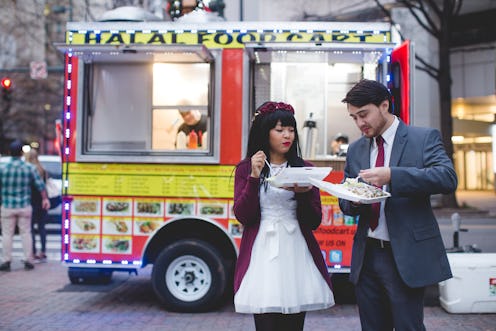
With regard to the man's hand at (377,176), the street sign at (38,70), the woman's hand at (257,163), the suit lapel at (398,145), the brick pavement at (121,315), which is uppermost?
the street sign at (38,70)

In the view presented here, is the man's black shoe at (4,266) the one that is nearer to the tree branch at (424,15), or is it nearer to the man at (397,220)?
the man at (397,220)

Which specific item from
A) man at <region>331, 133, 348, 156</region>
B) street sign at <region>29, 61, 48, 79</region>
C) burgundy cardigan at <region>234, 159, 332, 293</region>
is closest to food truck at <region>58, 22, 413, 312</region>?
man at <region>331, 133, 348, 156</region>

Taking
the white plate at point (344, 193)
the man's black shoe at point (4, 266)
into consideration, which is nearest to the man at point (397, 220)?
the white plate at point (344, 193)

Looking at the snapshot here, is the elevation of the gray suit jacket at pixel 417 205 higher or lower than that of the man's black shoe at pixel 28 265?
higher

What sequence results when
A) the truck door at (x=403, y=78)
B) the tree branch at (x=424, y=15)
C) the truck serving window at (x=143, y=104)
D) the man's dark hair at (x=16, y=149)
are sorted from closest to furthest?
the truck door at (x=403, y=78) → the truck serving window at (x=143, y=104) → the man's dark hair at (x=16, y=149) → the tree branch at (x=424, y=15)

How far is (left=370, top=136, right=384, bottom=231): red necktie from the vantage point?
11.4 feet

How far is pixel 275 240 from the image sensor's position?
3568mm

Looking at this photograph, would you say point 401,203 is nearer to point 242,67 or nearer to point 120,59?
point 242,67

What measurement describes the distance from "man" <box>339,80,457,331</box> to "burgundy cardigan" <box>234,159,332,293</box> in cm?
23

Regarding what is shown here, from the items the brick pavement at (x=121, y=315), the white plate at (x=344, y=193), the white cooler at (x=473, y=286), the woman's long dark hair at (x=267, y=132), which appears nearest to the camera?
the white plate at (x=344, y=193)

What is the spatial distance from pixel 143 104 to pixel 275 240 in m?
4.13

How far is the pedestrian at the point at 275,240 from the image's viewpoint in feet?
11.5

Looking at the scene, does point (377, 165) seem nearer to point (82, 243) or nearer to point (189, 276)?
point (189, 276)

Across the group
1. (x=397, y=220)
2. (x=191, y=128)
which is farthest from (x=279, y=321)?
(x=191, y=128)
